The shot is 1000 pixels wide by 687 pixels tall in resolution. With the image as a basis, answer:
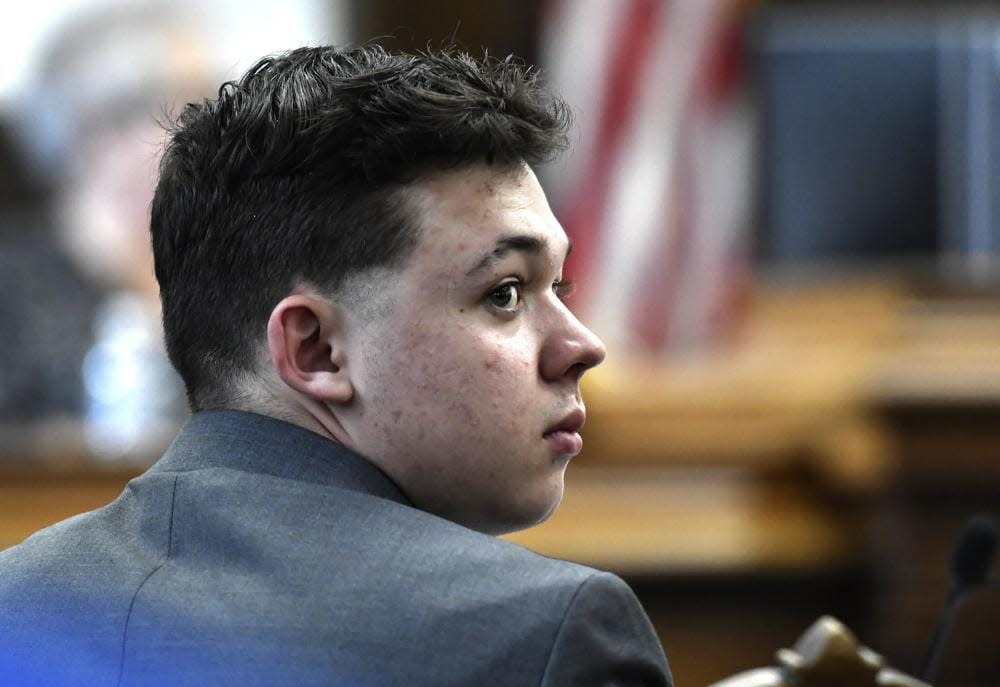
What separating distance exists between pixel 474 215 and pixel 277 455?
0.25 m

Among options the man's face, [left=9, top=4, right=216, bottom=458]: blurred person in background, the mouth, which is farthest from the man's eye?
[left=9, top=4, right=216, bottom=458]: blurred person in background

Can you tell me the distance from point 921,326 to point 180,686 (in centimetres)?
445

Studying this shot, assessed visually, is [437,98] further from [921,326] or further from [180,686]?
[921,326]

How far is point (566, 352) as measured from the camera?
146 centimetres

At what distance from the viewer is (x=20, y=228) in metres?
6.39

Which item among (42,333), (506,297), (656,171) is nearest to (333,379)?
(506,297)

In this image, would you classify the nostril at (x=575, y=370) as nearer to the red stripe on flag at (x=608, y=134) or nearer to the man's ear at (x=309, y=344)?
the man's ear at (x=309, y=344)

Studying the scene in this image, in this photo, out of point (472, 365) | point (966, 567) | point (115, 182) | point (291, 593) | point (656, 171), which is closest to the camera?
point (291, 593)

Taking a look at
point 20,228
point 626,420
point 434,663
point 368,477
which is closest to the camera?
point 434,663

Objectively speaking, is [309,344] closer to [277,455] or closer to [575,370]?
[277,455]

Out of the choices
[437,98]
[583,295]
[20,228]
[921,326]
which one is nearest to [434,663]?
[437,98]

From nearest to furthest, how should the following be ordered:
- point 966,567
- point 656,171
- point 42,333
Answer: point 966,567 → point 656,171 → point 42,333

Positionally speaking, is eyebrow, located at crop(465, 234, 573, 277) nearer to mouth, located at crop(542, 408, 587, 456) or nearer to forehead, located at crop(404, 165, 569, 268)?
forehead, located at crop(404, 165, 569, 268)

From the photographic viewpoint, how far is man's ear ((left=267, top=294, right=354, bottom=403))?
1.43 m
